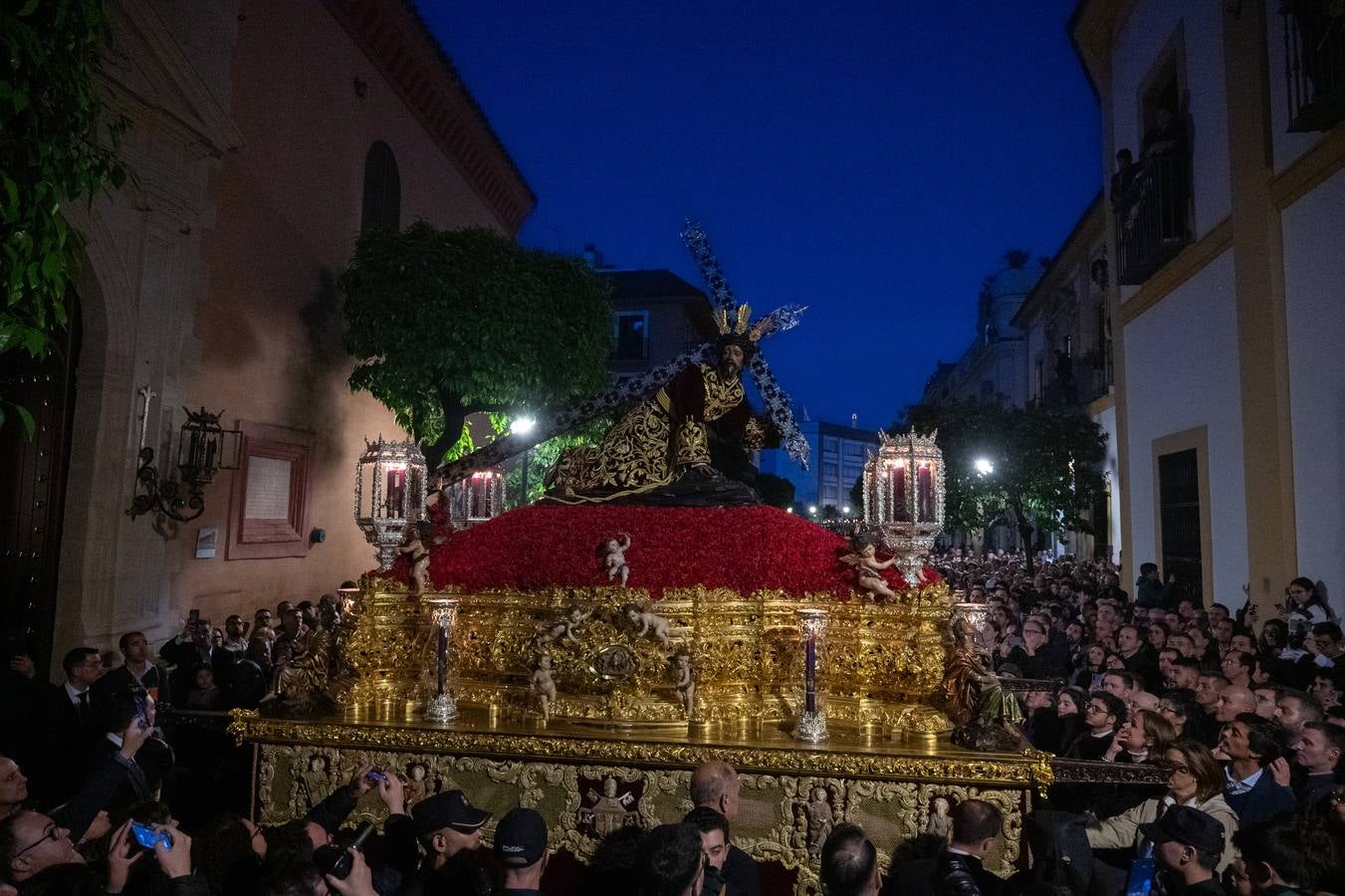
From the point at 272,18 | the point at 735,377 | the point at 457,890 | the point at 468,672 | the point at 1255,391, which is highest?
the point at 272,18

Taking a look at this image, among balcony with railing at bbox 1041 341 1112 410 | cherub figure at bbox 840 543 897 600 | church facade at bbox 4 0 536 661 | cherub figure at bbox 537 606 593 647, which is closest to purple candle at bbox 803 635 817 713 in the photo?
cherub figure at bbox 840 543 897 600

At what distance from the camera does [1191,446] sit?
41.8 ft

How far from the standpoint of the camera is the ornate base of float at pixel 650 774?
4.85m

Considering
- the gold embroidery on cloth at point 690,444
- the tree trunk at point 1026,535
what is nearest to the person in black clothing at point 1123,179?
the tree trunk at point 1026,535

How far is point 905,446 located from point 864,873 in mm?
3152

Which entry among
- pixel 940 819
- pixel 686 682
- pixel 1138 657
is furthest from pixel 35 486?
pixel 1138 657

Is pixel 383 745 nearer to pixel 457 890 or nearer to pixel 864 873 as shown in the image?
pixel 457 890

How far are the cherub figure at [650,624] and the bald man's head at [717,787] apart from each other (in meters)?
1.41

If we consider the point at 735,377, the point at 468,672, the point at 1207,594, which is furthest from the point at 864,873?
the point at 1207,594

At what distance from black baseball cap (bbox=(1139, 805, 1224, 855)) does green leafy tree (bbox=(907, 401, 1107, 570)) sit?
56.6 feet

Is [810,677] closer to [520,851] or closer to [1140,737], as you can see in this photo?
[1140,737]

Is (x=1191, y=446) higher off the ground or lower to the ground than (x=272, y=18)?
lower

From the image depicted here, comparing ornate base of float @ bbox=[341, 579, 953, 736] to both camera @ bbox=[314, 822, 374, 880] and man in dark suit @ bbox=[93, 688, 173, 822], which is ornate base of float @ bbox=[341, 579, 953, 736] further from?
camera @ bbox=[314, 822, 374, 880]

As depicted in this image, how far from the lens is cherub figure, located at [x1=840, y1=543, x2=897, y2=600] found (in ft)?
18.3
